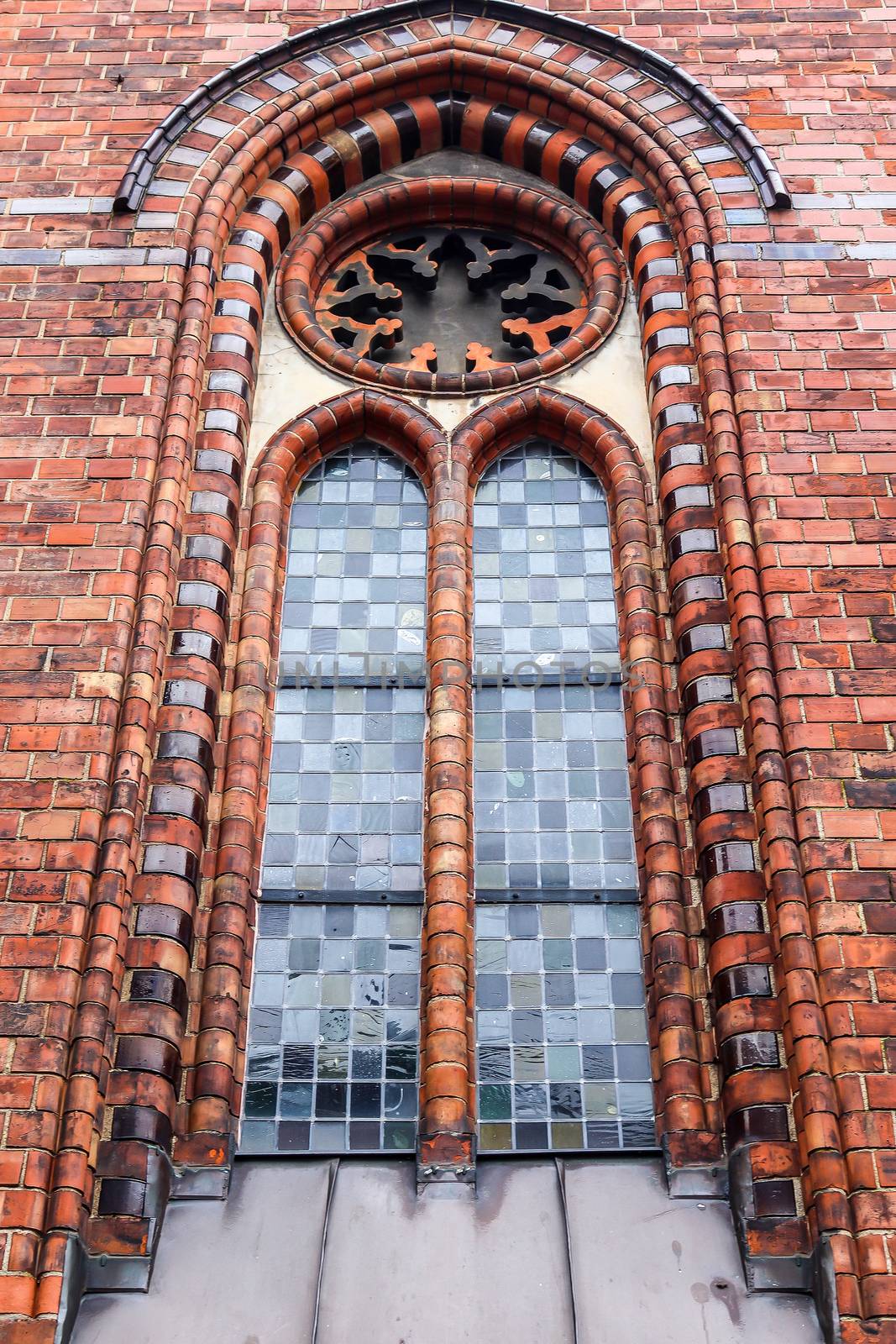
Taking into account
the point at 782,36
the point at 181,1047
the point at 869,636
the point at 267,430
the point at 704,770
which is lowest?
the point at 181,1047

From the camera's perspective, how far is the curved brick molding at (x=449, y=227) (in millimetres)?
10141

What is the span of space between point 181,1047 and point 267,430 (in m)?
3.82

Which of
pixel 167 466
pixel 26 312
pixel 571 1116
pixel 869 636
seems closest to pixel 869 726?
pixel 869 636

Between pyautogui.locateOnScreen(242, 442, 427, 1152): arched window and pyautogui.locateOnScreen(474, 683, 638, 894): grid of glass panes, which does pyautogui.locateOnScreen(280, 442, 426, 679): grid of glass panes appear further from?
pyautogui.locateOnScreen(474, 683, 638, 894): grid of glass panes

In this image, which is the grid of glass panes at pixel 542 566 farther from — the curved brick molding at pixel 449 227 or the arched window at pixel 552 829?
the curved brick molding at pixel 449 227

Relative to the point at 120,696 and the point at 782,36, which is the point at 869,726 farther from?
the point at 782,36

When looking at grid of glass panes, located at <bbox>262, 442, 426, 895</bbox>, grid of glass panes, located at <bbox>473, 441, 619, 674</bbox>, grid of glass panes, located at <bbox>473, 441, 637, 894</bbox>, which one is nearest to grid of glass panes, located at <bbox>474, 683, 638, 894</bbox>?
grid of glass panes, located at <bbox>473, 441, 637, 894</bbox>

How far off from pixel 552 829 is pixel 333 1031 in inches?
59.2

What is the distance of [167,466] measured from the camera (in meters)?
9.00

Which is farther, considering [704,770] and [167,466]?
[167,466]

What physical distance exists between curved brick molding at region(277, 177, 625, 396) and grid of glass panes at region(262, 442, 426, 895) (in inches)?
22.7

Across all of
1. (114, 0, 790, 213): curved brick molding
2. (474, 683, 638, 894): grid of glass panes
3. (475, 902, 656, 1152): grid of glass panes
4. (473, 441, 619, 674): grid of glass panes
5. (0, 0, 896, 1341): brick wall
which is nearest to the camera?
(0, 0, 896, 1341): brick wall

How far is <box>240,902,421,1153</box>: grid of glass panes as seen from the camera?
767 cm

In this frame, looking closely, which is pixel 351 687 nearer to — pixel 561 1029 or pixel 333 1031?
pixel 333 1031
